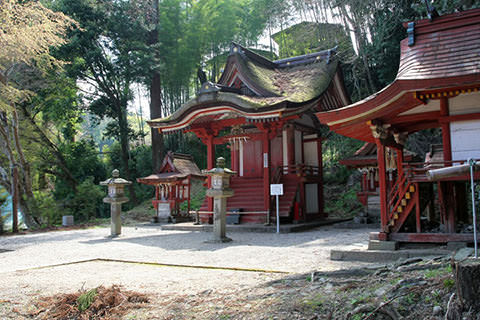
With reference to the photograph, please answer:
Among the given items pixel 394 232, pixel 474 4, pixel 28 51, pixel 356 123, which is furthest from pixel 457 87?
pixel 28 51

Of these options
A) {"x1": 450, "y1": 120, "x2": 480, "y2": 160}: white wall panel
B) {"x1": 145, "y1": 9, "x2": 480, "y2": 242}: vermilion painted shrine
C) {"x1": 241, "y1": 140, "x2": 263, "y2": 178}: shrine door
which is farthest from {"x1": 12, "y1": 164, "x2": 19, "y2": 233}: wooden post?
{"x1": 450, "y1": 120, "x2": 480, "y2": 160}: white wall panel

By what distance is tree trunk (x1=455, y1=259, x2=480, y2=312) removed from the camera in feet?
10.3

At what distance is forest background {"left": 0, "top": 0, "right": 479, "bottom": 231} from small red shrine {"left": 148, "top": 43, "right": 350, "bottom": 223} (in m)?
3.80

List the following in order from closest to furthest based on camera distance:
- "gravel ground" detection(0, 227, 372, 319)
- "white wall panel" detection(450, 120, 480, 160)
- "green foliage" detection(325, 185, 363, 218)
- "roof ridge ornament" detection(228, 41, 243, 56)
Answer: "gravel ground" detection(0, 227, 372, 319) → "white wall panel" detection(450, 120, 480, 160) → "roof ridge ornament" detection(228, 41, 243, 56) → "green foliage" detection(325, 185, 363, 218)

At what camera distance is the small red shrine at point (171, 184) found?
1747 cm

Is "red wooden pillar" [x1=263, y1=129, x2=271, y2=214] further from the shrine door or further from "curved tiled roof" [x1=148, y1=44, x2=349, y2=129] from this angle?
the shrine door

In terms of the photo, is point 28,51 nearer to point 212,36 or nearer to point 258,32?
point 212,36

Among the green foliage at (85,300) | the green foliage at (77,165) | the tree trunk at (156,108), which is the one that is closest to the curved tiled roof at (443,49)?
the green foliage at (85,300)

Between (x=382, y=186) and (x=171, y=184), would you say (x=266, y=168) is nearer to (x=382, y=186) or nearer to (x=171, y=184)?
(x=171, y=184)

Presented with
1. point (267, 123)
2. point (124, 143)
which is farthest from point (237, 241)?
point (124, 143)

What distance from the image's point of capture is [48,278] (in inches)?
250

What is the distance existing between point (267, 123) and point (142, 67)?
11.7 meters

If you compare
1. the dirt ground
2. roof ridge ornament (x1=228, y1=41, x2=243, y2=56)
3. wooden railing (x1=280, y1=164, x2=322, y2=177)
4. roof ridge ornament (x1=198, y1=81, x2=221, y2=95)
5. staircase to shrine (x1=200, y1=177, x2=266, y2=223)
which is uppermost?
roof ridge ornament (x1=228, y1=41, x2=243, y2=56)

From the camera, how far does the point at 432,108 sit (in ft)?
25.4
